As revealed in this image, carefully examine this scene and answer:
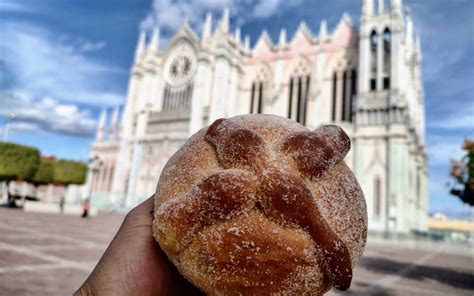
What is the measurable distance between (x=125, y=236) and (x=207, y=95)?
2778cm

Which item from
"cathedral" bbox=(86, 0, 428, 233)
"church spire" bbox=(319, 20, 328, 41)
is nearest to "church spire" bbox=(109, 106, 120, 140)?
"cathedral" bbox=(86, 0, 428, 233)

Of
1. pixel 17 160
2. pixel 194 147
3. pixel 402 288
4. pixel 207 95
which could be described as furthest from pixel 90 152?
pixel 194 147

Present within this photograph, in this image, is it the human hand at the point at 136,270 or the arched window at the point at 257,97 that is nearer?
the human hand at the point at 136,270

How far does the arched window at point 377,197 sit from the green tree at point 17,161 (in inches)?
797

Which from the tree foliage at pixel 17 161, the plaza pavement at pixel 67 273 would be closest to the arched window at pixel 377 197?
the plaza pavement at pixel 67 273

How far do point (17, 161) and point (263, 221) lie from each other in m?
19.8

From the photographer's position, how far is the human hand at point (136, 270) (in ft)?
3.99

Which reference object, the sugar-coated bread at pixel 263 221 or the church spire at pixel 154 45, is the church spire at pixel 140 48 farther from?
the sugar-coated bread at pixel 263 221

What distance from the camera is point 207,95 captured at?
28516mm

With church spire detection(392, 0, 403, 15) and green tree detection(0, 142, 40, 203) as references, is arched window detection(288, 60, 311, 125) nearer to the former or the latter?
church spire detection(392, 0, 403, 15)

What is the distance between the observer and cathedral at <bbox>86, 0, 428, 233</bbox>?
20.5 m

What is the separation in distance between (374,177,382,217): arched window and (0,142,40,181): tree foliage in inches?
797

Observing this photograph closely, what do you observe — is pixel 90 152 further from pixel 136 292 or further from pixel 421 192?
pixel 136 292

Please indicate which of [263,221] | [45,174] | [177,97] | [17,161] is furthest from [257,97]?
[263,221]
